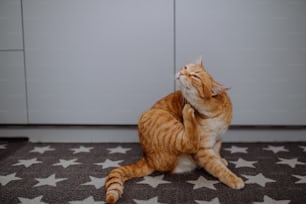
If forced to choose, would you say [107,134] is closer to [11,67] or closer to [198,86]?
[11,67]

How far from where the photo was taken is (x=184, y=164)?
157 cm

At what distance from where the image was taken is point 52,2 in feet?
6.35

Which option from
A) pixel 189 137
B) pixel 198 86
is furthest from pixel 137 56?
pixel 189 137

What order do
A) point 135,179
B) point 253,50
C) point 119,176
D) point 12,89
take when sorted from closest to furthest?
point 119,176 → point 135,179 → point 253,50 → point 12,89

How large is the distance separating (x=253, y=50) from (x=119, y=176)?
1.09 meters

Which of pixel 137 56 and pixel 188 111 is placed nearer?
pixel 188 111

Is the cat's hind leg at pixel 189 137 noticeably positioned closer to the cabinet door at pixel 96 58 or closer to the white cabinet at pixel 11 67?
the cabinet door at pixel 96 58

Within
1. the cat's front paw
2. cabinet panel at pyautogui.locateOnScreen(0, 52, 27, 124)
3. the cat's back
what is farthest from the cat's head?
cabinet panel at pyautogui.locateOnScreen(0, 52, 27, 124)

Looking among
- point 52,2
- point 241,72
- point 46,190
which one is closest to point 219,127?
point 241,72

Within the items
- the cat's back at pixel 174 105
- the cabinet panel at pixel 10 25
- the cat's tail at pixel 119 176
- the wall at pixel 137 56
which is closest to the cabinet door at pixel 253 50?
the wall at pixel 137 56

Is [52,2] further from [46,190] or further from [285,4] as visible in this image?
[285,4]

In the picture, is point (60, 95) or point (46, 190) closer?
point (46, 190)

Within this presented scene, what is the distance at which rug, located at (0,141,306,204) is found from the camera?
134 centimetres

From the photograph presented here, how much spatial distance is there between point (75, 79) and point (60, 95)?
5.5 inches
